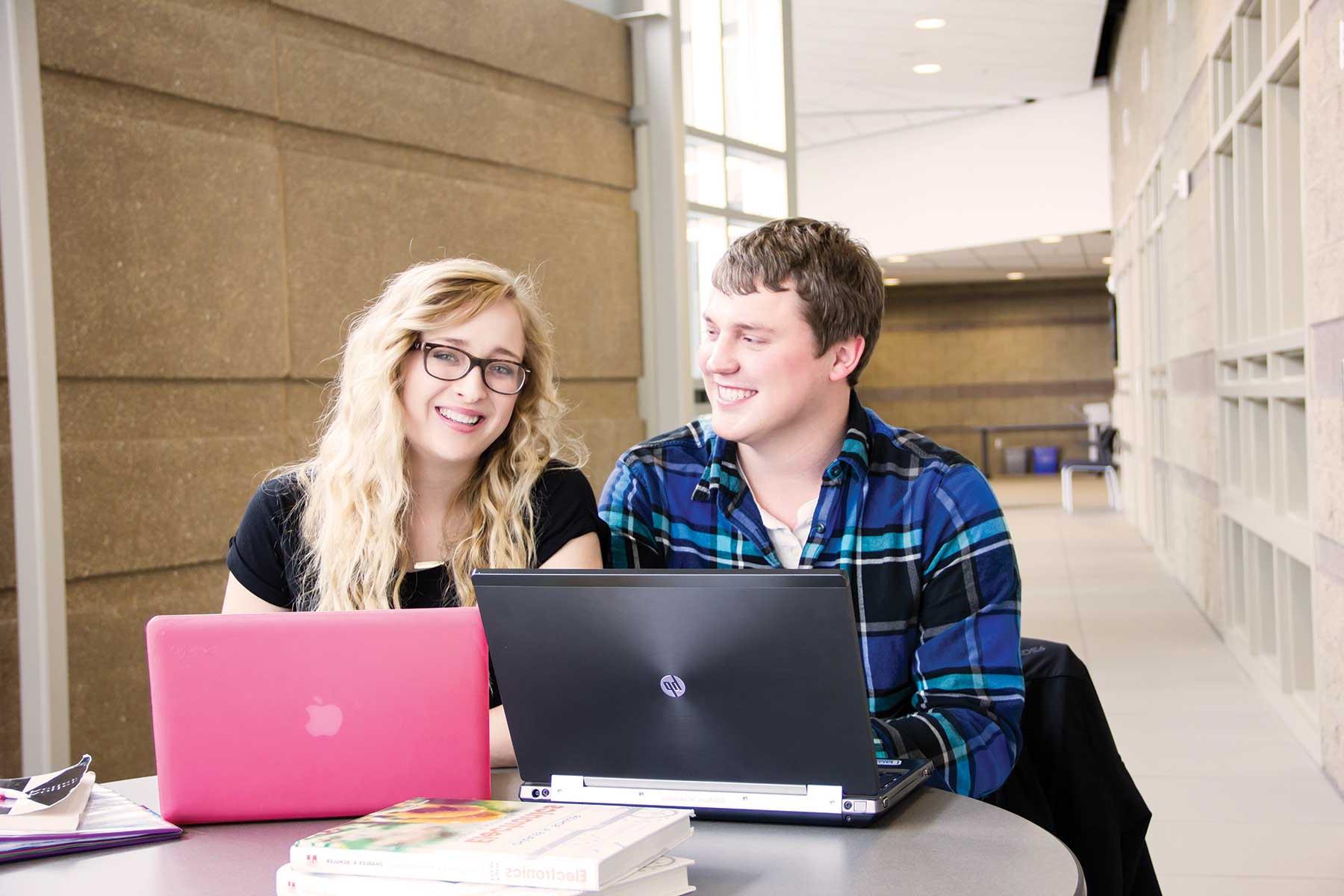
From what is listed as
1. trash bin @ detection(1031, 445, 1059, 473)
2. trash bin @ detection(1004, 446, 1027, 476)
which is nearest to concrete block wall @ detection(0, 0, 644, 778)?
trash bin @ detection(1004, 446, 1027, 476)

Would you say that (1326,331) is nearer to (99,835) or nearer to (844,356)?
(844,356)

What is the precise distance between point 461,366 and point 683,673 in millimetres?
1020

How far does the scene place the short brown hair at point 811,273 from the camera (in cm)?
194

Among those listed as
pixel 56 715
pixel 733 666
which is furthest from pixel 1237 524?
pixel 733 666

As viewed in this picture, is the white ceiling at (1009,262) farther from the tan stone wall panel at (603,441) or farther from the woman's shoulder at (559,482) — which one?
the woman's shoulder at (559,482)

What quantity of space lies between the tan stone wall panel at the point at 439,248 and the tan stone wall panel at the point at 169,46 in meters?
0.25

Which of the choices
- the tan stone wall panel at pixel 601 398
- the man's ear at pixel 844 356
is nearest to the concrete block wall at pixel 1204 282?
the man's ear at pixel 844 356

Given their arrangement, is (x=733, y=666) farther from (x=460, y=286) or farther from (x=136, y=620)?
(x=136, y=620)

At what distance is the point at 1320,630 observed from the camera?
409cm

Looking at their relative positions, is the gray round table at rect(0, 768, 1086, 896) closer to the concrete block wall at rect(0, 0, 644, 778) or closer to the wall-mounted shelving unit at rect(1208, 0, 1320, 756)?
the concrete block wall at rect(0, 0, 644, 778)

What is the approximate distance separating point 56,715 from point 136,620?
30 centimetres

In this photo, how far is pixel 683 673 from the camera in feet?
4.24

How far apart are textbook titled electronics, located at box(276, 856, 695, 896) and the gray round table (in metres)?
0.04

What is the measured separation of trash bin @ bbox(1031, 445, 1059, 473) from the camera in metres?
20.6
